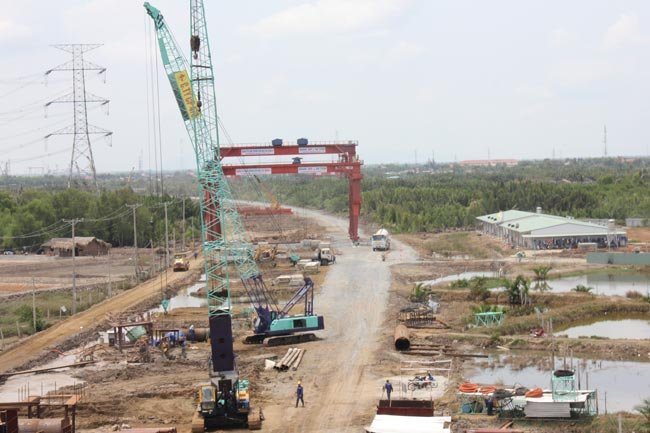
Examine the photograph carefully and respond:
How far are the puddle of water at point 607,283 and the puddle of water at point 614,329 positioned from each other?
5963mm

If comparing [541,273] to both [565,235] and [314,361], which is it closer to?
[565,235]

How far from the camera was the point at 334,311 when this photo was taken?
39562 mm

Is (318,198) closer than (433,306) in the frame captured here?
No

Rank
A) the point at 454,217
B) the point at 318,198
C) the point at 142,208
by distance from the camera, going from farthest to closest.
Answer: the point at 318,198, the point at 454,217, the point at 142,208

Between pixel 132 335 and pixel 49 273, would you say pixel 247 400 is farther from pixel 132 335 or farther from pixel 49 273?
pixel 49 273

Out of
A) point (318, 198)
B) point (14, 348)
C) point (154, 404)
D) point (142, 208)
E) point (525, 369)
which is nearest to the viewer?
point (154, 404)

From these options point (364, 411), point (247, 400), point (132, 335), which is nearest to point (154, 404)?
point (247, 400)

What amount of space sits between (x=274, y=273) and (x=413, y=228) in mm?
23983

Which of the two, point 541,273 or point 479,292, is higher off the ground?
point 541,273

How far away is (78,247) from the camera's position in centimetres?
6519

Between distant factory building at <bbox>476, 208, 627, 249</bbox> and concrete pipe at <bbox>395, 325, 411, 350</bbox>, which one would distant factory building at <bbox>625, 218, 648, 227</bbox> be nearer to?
distant factory building at <bbox>476, 208, 627, 249</bbox>

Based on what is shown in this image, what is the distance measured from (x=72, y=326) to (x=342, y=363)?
1324cm

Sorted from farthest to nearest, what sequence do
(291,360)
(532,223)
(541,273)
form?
(532,223) < (541,273) < (291,360)

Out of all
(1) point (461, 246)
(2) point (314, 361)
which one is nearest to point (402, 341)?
(2) point (314, 361)
